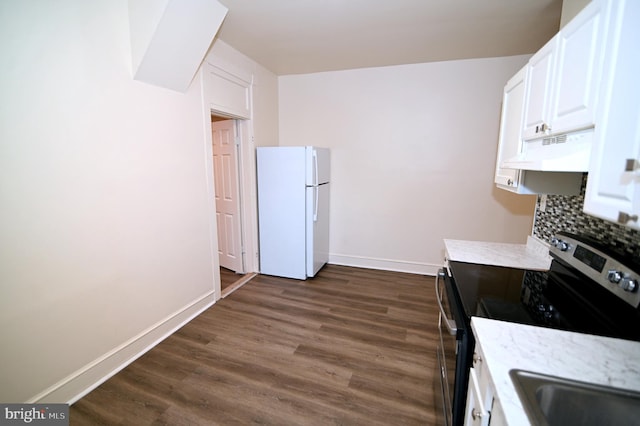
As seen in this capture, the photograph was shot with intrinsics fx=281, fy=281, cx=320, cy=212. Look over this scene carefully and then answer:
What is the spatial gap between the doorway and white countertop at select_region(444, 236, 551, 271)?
2455 millimetres

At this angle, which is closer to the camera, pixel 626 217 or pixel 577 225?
pixel 626 217

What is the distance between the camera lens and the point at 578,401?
31.5 inches

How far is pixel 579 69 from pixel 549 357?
1.13m

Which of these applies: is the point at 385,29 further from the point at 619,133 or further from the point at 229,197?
the point at 229,197

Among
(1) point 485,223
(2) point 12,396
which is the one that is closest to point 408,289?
(1) point 485,223

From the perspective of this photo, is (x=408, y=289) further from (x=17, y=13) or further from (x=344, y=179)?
(x=17, y=13)

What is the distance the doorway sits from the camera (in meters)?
3.43

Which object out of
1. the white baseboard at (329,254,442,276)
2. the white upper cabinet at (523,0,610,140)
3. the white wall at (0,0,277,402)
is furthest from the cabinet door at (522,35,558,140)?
the white wall at (0,0,277,402)

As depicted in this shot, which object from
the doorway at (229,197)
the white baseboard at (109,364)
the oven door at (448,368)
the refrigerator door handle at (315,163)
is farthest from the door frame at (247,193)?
the oven door at (448,368)

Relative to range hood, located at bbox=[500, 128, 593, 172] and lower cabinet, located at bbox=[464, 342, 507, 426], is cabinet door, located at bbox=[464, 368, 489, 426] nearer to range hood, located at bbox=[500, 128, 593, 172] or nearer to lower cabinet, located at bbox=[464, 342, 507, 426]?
lower cabinet, located at bbox=[464, 342, 507, 426]

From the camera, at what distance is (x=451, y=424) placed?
1266mm

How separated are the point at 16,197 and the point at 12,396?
41.6 inches

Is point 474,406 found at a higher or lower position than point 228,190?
lower

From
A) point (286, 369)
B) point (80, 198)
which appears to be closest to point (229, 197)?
point (80, 198)
